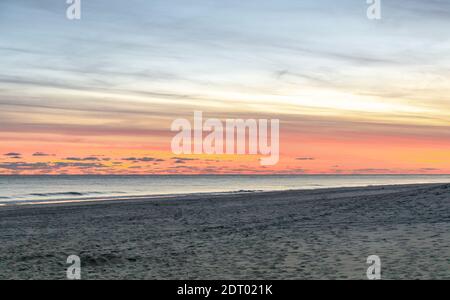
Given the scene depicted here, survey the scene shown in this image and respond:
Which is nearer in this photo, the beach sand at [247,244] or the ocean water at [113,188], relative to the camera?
the beach sand at [247,244]

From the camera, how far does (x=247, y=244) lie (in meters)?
17.0

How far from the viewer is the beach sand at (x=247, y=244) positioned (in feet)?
43.1

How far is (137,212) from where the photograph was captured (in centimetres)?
3153

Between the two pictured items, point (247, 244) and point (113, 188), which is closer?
point (247, 244)

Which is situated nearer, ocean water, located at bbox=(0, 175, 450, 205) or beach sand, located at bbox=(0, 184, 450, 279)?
beach sand, located at bbox=(0, 184, 450, 279)

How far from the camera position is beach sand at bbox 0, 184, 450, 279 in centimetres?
1313

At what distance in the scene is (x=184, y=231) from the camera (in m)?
21.1

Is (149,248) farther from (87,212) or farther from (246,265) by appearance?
(87,212)
